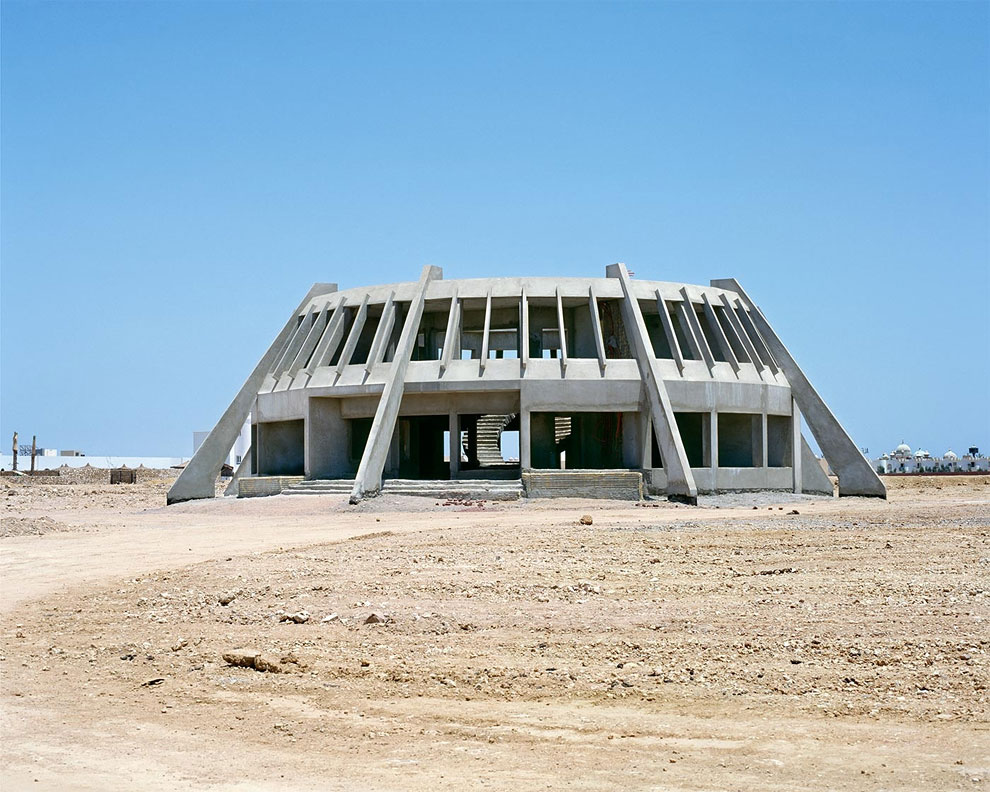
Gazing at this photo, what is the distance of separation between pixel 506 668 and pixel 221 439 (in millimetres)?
29202

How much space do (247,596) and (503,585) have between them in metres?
2.76

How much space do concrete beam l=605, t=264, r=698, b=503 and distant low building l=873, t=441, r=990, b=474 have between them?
58.8 m

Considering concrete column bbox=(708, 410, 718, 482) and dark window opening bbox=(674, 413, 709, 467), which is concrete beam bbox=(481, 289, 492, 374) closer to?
concrete column bbox=(708, 410, 718, 482)

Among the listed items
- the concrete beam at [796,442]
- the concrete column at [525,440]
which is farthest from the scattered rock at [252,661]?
the concrete beam at [796,442]

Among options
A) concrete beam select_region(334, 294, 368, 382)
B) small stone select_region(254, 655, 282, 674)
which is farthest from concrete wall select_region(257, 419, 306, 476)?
small stone select_region(254, 655, 282, 674)

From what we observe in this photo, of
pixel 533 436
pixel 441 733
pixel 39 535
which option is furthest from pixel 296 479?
pixel 441 733

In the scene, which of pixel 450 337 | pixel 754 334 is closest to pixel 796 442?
pixel 754 334

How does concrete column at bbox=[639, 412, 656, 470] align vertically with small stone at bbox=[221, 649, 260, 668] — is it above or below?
above

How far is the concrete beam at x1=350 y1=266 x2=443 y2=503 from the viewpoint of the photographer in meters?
29.5

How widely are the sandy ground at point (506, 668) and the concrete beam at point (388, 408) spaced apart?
44.6ft

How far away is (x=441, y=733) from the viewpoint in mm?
6641

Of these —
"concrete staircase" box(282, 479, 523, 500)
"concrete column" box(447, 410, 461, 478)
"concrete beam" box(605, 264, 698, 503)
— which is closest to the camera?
"concrete staircase" box(282, 479, 523, 500)

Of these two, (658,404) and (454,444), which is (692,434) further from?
(454,444)

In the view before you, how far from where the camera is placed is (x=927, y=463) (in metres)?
105
